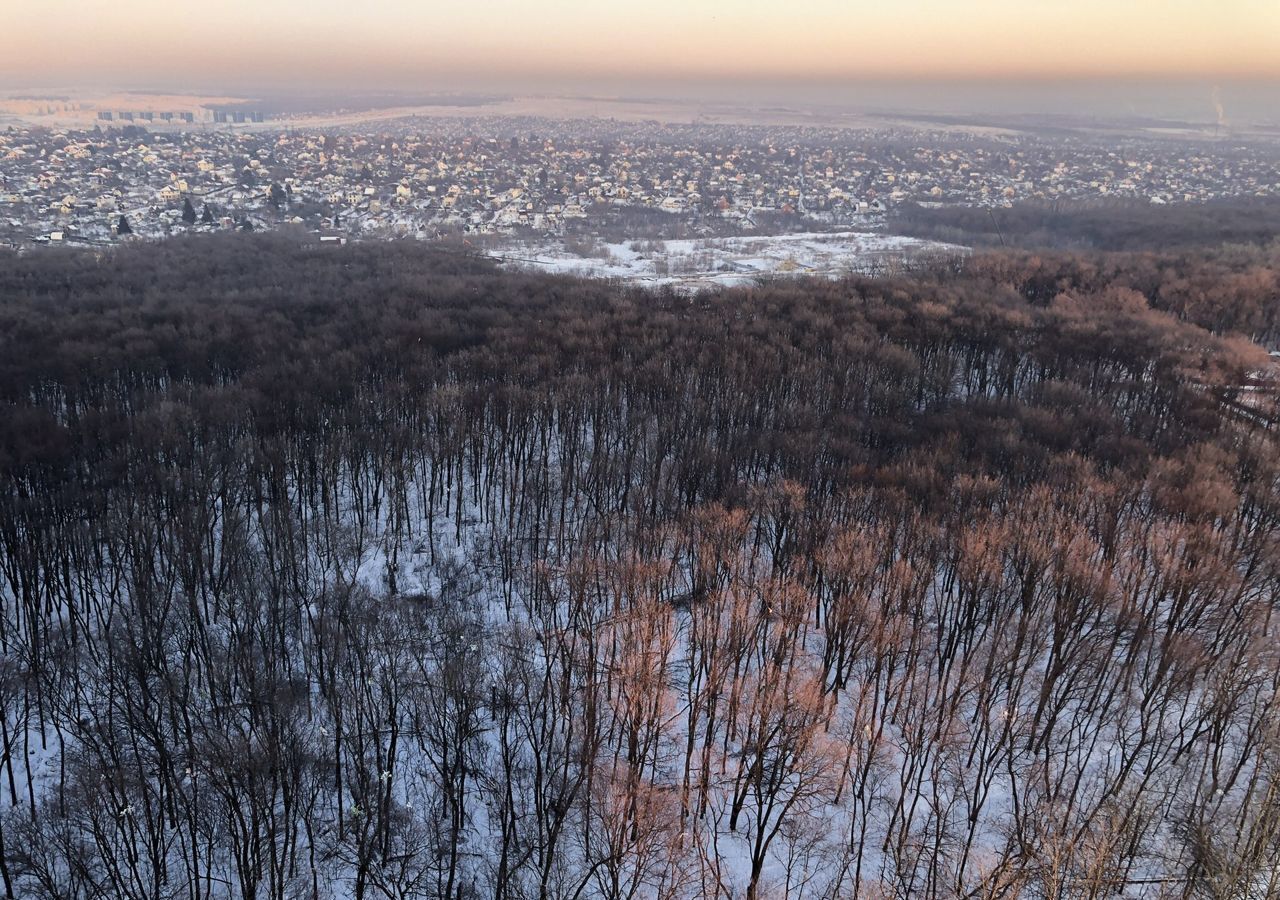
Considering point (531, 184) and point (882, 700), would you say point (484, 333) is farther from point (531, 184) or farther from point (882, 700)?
point (531, 184)

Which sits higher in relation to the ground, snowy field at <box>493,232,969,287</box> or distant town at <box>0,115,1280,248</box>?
distant town at <box>0,115,1280,248</box>

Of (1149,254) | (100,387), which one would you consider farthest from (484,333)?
(1149,254)

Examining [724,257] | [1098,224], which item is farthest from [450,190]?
[1098,224]

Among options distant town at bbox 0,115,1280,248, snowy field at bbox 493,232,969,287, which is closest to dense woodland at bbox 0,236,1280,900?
snowy field at bbox 493,232,969,287

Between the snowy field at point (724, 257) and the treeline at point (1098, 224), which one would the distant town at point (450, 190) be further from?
the treeline at point (1098, 224)

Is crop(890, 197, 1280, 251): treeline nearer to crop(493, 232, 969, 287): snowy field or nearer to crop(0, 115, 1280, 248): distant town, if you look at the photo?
crop(493, 232, 969, 287): snowy field

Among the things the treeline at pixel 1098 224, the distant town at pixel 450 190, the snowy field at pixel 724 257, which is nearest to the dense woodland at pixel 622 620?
the snowy field at pixel 724 257

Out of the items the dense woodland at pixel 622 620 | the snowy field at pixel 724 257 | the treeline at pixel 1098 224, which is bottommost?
the dense woodland at pixel 622 620
